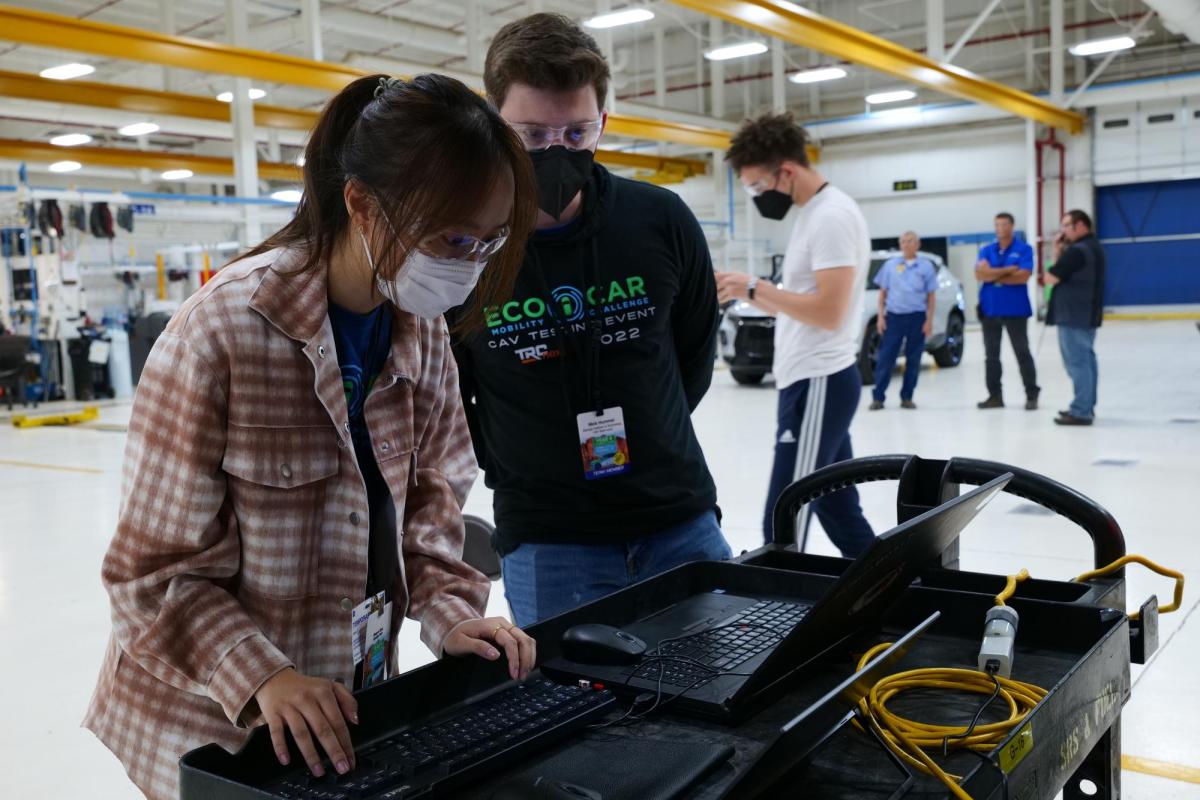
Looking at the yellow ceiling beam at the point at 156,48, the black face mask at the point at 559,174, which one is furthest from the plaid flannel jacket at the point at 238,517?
the yellow ceiling beam at the point at 156,48

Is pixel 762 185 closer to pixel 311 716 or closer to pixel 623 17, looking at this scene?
pixel 311 716

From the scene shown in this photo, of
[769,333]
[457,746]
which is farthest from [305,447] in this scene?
[769,333]

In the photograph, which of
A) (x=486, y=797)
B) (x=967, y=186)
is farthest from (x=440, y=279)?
(x=967, y=186)

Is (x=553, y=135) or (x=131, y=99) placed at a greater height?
(x=131, y=99)

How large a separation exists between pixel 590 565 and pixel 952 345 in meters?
10.8

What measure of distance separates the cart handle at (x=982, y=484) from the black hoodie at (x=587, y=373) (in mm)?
174

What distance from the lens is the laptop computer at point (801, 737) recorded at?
2.66 ft

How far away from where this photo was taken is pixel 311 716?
36.7 inches

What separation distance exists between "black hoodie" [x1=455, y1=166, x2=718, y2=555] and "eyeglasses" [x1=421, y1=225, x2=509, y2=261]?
506 millimetres

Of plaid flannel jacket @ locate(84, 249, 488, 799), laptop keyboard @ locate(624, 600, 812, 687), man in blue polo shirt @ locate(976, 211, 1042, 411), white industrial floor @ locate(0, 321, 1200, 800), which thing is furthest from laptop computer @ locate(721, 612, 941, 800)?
man in blue polo shirt @ locate(976, 211, 1042, 411)

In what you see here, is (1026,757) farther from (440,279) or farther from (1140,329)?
(1140,329)

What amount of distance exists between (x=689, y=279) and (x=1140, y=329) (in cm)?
1603

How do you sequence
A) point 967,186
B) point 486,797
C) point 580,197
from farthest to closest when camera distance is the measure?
1. point 967,186
2. point 580,197
3. point 486,797

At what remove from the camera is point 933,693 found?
111 centimetres
